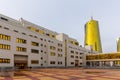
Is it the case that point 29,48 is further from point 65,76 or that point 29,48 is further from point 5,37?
point 65,76

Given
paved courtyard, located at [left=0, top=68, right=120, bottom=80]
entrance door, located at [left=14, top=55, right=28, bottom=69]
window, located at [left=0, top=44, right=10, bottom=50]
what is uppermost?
window, located at [left=0, top=44, right=10, bottom=50]

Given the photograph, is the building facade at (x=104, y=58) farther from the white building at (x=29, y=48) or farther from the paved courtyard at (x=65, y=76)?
the paved courtyard at (x=65, y=76)

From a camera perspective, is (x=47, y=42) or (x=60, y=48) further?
(x=60, y=48)

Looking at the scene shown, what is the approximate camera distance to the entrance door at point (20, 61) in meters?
70.2

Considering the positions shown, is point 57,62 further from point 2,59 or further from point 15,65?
point 2,59

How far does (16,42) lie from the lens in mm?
69625

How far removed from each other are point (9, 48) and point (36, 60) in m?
19.9

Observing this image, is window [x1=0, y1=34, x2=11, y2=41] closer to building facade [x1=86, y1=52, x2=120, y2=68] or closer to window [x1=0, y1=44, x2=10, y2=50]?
window [x1=0, y1=44, x2=10, y2=50]

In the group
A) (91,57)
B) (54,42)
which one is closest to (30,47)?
(54,42)

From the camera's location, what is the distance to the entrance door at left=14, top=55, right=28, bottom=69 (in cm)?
7025

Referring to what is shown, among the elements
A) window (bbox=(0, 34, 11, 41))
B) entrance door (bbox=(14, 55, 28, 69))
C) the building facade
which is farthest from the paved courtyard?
the building facade

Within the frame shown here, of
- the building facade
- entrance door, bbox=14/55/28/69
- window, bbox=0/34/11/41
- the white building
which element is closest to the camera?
window, bbox=0/34/11/41

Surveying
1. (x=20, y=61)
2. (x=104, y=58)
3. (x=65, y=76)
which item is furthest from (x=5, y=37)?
(x=104, y=58)

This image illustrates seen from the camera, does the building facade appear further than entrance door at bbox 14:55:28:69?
Yes
